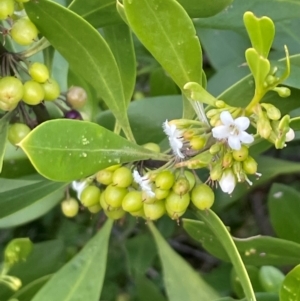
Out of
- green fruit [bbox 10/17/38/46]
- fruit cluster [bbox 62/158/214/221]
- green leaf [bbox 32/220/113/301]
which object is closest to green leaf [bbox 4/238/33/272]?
green leaf [bbox 32/220/113/301]

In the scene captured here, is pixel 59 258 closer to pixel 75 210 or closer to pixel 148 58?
pixel 75 210

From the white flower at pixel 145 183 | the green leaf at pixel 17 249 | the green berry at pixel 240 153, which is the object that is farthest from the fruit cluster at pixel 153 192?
the green leaf at pixel 17 249

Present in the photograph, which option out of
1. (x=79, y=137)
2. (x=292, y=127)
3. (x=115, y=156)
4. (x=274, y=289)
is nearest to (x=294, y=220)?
(x=274, y=289)

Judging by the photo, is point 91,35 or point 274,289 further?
point 274,289

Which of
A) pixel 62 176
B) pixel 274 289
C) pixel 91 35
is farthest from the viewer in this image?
pixel 274 289

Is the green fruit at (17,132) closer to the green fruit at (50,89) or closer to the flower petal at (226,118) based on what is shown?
the green fruit at (50,89)

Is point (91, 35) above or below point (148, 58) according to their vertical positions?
above

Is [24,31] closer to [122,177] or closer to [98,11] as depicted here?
[98,11]
